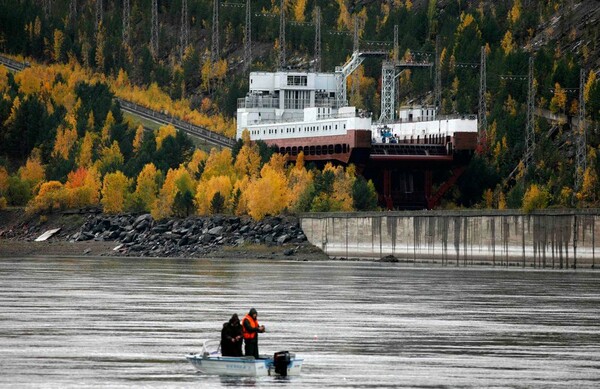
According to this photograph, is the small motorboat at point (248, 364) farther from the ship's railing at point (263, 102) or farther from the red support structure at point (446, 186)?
the ship's railing at point (263, 102)

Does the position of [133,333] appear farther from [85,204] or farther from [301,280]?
[85,204]

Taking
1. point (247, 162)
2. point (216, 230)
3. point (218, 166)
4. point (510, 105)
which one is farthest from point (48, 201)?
point (510, 105)

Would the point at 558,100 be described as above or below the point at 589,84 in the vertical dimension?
below

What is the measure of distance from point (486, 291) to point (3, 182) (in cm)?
10178

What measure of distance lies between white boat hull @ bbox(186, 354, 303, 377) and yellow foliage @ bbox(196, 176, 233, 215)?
114354mm

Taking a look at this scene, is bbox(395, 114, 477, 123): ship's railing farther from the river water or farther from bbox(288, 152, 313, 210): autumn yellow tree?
the river water

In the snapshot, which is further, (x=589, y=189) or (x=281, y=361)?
(x=589, y=189)

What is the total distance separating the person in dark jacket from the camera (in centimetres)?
5284

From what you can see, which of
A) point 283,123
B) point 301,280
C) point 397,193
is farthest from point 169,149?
point 301,280

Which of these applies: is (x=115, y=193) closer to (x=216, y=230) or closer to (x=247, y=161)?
(x=247, y=161)

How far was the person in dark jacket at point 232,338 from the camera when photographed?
173 ft

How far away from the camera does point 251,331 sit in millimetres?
52781

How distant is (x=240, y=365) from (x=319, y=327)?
1631 cm

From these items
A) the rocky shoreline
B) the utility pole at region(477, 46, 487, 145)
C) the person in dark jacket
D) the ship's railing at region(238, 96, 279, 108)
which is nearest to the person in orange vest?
the person in dark jacket
